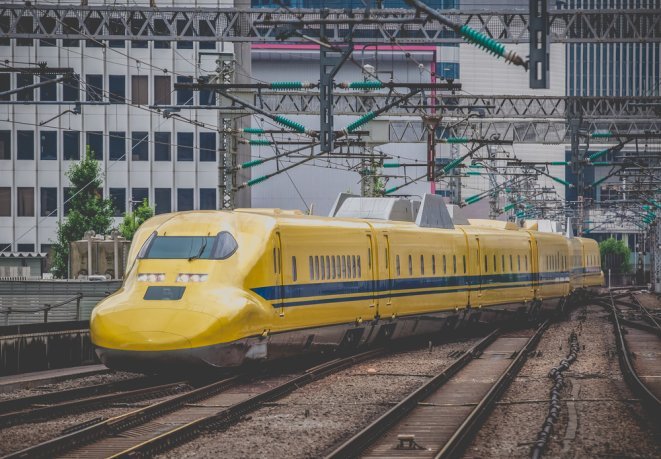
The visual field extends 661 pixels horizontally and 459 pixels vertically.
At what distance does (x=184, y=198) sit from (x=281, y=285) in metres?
56.3

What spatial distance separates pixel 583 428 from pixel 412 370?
7800mm

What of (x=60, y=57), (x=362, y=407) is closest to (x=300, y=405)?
(x=362, y=407)

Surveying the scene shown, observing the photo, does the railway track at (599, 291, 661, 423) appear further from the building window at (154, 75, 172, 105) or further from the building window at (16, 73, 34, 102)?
the building window at (16, 73, 34, 102)

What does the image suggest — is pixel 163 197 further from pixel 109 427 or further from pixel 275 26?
pixel 109 427

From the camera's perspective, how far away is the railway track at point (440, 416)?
510 inches

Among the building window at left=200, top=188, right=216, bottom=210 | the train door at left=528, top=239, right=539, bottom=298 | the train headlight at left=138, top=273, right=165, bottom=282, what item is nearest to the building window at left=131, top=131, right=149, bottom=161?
the building window at left=200, top=188, right=216, bottom=210

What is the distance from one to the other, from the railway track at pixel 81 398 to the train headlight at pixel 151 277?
160 cm

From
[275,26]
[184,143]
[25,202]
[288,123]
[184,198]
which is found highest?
[184,143]

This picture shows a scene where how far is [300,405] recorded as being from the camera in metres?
16.8

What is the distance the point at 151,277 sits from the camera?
1878cm

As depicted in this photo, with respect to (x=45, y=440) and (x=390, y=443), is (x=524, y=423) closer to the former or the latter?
(x=390, y=443)

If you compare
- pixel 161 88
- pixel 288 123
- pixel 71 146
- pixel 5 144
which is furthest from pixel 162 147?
pixel 288 123

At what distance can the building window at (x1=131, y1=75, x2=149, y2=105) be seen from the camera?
7419 centimetres

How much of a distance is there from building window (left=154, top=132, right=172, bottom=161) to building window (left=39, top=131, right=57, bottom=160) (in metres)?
6.05
